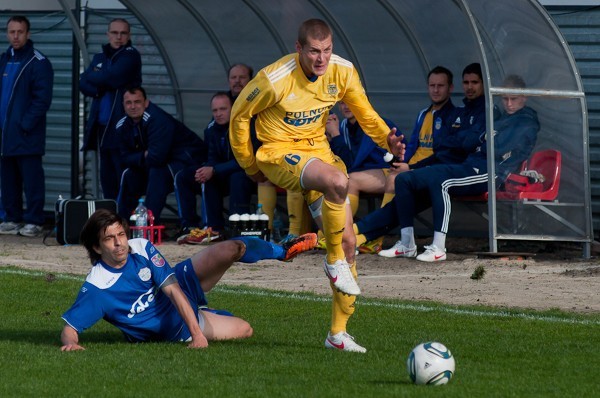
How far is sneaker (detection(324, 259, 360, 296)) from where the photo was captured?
7.80m

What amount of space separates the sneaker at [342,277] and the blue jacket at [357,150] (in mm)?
6366

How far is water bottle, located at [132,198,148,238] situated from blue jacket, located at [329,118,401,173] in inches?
101

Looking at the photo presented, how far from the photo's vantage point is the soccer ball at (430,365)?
6578mm

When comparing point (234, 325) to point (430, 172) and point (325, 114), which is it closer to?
point (325, 114)

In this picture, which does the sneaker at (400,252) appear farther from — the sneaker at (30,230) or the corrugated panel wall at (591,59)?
the sneaker at (30,230)

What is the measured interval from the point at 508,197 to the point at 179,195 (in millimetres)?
4336

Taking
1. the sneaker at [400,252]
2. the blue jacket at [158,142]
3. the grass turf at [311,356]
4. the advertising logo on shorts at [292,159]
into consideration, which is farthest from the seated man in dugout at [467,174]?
the advertising logo on shorts at [292,159]

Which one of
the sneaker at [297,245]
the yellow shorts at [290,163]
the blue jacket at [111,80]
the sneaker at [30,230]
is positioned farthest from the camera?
the sneaker at [30,230]

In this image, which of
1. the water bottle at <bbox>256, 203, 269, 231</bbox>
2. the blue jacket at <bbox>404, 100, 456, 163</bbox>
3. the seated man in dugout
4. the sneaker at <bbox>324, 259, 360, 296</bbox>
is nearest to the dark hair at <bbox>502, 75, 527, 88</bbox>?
the seated man in dugout

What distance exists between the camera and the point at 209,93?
17312 millimetres

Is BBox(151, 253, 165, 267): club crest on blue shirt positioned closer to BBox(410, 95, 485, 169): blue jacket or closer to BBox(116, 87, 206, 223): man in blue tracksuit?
BBox(410, 95, 485, 169): blue jacket

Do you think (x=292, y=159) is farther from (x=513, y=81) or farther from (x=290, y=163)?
(x=513, y=81)

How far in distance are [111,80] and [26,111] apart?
4.04ft

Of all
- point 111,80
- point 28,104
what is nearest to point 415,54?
point 111,80
